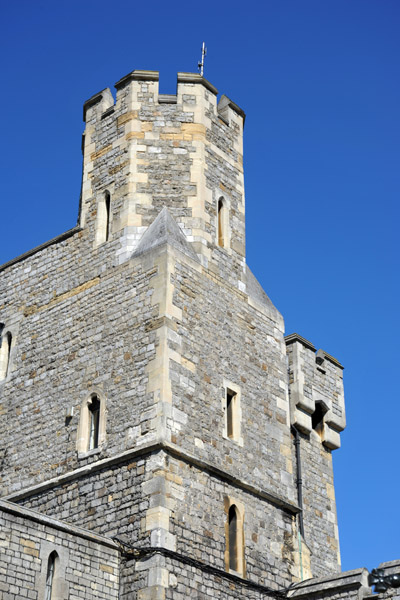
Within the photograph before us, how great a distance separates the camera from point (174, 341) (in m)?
15.8

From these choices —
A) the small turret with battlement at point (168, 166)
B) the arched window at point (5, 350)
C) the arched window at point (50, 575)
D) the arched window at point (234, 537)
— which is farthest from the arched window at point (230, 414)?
the arched window at point (5, 350)

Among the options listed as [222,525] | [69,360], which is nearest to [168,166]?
[69,360]

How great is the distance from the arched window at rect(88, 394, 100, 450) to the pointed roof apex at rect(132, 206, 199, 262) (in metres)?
2.74

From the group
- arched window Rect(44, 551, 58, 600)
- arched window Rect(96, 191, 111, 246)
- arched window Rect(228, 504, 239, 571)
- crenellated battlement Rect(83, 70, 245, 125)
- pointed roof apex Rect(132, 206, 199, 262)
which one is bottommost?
arched window Rect(44, 551, 58, 600)

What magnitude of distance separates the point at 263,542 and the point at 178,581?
7.87 ft

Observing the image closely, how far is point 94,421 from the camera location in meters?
16.2

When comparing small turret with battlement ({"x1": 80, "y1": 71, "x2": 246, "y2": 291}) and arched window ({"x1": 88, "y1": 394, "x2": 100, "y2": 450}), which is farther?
small turret with battlement ({"x1": 80, "y1": 71, "x2": 246, "y2": 291})

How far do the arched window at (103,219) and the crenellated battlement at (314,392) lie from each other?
15.9 ft

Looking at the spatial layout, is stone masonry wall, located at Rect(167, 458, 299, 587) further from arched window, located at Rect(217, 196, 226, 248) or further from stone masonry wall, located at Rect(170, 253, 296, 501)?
arched window, located at Rect(217, 196, 226, 248)

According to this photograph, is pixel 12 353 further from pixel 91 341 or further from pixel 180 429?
pixel 180 429

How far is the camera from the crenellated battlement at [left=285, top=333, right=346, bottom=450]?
65.2ft

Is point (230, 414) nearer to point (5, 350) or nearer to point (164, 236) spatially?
point (164, 236)

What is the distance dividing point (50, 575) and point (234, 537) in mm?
3458

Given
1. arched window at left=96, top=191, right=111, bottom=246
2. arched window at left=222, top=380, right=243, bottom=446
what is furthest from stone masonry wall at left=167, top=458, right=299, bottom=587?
arched window at left=96, top=191, right=111, bottom=246
